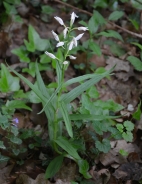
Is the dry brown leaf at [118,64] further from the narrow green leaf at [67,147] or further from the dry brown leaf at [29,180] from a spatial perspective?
the dry brown leaf at [29,180]

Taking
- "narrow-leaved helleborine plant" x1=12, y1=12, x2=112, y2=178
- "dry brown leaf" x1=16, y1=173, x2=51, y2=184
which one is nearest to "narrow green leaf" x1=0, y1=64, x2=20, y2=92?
"narrow-leaved helleborine plant" x1=12, y1=12, x2=112, y2=178

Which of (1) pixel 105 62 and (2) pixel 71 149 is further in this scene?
(1) pixel 105 62

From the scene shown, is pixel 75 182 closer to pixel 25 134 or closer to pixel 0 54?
pixel 25 134

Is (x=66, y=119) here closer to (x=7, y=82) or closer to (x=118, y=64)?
(x=7, y=82)

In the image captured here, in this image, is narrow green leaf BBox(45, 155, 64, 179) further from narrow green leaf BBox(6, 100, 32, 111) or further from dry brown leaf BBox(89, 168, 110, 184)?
narrow green leaf BBox(6, 100, 32, 111)

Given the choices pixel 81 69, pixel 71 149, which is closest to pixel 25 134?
pixel 71 149
